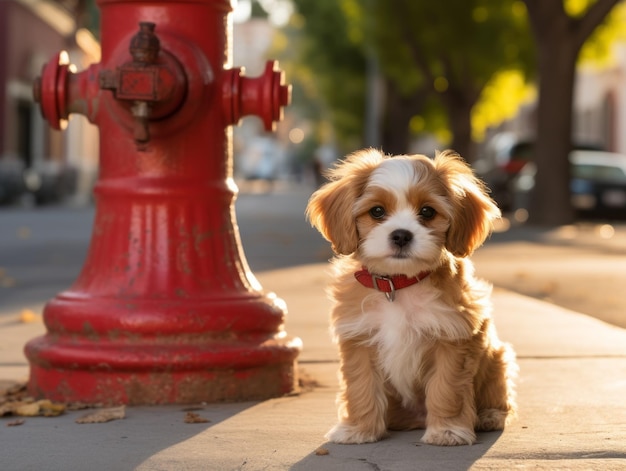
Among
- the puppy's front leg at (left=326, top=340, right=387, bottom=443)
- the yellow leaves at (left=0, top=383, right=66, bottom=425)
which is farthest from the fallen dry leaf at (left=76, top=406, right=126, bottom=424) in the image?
the puppy's front leg at (left=326, top=340, right=387, bottom=443)

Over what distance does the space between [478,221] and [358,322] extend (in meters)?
0.56

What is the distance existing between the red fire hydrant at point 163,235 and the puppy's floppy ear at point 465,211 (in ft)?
3.93

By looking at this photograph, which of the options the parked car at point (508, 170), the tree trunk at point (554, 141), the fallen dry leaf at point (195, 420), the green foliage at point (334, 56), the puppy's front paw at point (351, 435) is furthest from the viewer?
the green foliage at point (334, 56)

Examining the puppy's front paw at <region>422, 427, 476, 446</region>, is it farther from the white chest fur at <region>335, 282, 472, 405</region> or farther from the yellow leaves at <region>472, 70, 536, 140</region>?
the yellow leaves at <region>472, 70, 536, 140</region>

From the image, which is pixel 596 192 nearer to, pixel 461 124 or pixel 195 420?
pixel 461 124

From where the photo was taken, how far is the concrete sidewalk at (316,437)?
4102 millimetres

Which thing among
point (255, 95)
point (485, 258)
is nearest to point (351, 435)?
point (255, 95)

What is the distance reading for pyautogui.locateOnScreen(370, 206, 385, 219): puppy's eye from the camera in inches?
170

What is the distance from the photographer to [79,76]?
552 cm

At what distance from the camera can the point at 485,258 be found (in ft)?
44.6

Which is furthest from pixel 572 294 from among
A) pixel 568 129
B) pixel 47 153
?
pixel 47 153

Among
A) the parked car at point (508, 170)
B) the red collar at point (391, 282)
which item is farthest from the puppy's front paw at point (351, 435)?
the parked car at point (508, 170)

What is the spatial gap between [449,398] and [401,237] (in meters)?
0.63

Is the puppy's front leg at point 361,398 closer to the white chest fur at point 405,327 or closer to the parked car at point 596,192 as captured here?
the white chest fur at point 405,327
